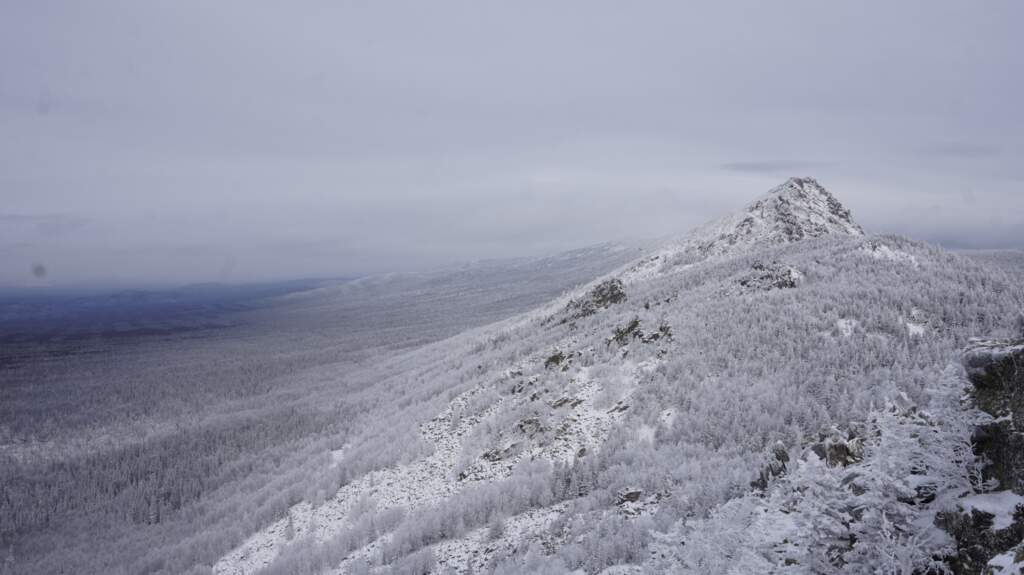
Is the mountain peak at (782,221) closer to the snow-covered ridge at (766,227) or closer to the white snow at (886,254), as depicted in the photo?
the snow-covered ridge at (766,227)

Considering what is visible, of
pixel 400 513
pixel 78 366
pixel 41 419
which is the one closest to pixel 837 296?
pixel 400 513

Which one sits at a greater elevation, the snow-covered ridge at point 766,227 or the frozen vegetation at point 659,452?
the snow-covered ridge at point 766,227

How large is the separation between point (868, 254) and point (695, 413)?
79.1 ft

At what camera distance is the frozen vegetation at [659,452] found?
24.8 feet

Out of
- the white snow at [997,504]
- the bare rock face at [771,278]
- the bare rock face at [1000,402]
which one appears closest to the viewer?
the white snow at [997,504]

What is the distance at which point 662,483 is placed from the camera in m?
14.7

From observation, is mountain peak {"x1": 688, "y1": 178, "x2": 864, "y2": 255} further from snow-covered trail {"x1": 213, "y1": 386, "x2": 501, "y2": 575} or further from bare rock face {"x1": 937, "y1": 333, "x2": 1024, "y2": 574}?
bare rock face {"x1": 937, "y1": 333, "x2": 1024, "y2": 574}

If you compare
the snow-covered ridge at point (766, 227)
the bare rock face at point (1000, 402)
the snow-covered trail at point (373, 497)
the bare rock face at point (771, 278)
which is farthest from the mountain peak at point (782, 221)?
the bare rock face at point (1000, 402)

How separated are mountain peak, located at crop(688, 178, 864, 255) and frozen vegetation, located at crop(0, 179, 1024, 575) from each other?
44cm

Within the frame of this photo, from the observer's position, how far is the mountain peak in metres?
52.4

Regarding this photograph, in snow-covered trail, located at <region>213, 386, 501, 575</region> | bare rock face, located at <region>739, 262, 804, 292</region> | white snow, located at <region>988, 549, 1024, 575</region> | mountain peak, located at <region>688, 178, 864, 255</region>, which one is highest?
mountain peak, located at <region>688, 178, 864, 255</region>

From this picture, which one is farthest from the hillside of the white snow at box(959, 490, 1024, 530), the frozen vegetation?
the white snow at box(959, 490, 1024, 530)

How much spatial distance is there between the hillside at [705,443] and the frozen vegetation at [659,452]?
0.09 meters

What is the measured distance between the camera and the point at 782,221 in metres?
54.1
